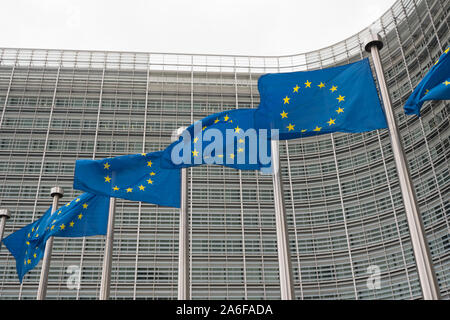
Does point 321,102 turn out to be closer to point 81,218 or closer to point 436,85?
point 436,85

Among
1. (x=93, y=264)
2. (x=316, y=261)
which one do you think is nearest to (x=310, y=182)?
(x=316, y=261)

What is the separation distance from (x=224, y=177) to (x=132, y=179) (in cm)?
3129

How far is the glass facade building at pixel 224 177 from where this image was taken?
1592 inches

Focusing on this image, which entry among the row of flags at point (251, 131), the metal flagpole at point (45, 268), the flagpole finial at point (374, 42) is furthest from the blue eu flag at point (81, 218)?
the flagpole finial at point (374, 42)

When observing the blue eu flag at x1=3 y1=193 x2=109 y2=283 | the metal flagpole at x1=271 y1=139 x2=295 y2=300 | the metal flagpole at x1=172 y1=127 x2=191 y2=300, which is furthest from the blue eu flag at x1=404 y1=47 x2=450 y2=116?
the blue eu flag at x1=3 y1=193 x2=109 y2=283

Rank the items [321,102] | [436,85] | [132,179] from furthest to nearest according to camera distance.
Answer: [132,179] < [321,102] < [436,85]

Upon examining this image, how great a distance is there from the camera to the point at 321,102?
12.3 m

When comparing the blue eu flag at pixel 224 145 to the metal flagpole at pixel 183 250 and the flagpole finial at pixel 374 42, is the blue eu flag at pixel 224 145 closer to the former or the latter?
the metal flagpole at pixel 183 250

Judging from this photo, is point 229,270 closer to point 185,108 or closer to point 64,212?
point 185,108

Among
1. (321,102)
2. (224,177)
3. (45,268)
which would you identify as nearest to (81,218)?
(45,268)

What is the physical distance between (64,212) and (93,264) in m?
26.5

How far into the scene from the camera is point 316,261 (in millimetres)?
42875

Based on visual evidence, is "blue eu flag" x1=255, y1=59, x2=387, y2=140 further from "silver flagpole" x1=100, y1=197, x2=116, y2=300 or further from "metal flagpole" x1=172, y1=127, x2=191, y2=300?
"silver flagpole" x1=100, y1=197, x2=116, y2=300

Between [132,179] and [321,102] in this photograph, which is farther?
[132,179]
